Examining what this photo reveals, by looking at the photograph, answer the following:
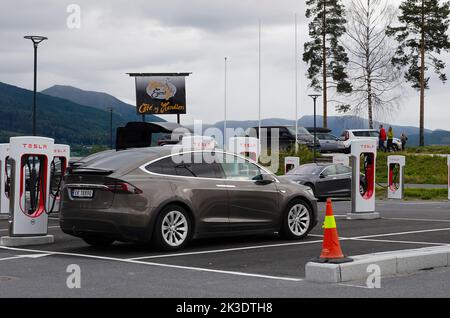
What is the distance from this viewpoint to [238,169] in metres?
14.0

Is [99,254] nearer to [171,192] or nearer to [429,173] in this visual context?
[171,192]

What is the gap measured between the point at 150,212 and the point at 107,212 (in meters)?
0.63

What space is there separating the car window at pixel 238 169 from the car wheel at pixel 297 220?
871mm

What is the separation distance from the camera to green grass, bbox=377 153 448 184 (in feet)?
135

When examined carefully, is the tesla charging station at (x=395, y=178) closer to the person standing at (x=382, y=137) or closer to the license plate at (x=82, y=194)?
the person standing at (x=382, y=137)

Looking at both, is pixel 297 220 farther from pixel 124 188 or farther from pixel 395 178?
pixel 395 178

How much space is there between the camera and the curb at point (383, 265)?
9258mm

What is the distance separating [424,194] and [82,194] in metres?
22.3

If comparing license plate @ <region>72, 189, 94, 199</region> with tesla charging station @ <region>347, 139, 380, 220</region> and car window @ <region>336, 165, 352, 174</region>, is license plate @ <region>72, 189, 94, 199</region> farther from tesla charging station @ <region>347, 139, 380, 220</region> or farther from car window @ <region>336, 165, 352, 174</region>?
car window @ <region>336, 165, 352, 174</region>

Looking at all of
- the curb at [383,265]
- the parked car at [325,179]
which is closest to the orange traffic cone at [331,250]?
the curb at [383,265]

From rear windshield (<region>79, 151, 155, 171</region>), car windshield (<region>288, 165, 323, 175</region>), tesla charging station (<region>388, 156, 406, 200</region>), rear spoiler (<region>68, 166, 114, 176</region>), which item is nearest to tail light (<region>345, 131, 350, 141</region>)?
tesla charging station (<region>388, 156, 406, 200</region>)

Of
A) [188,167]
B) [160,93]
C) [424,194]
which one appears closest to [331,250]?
[188,167]
